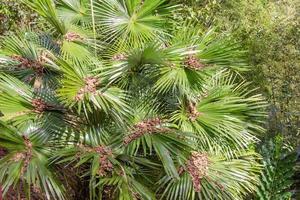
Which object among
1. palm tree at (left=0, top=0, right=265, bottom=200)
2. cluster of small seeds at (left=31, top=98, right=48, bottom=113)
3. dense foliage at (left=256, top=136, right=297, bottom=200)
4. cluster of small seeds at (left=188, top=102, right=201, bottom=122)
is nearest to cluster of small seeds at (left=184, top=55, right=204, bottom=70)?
palm tree at (left=0, top=0, right=265, bottom=200)

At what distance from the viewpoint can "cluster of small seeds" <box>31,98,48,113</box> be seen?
3932mm

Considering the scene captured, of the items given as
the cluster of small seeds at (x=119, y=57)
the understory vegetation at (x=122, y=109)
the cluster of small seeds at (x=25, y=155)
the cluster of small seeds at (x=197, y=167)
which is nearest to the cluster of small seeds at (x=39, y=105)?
the understory vegetation at (x=122, y=109)

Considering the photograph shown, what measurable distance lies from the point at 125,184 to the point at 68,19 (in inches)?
70.4

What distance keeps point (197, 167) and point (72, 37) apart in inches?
63.2

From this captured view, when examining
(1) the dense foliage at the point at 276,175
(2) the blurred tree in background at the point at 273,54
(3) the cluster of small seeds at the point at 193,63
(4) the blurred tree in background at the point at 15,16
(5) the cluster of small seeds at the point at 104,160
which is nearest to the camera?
(5) the cluster of small seeds at the point at 104,160

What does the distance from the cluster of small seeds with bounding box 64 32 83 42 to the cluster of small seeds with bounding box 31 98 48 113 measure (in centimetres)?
65

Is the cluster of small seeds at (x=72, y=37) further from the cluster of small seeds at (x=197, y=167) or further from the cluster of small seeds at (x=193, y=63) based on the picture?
the cluster of small seeds at (x=197, y=167)

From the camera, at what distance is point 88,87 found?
377 cm

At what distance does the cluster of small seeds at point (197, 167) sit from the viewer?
13.3 ft

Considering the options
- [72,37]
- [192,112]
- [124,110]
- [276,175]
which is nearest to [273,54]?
[276,175]

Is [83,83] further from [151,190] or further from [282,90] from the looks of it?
[282,90]

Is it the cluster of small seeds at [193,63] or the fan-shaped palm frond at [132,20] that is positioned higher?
the fan-shaped palm frond at [132,20]

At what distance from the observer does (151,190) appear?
13.0ft

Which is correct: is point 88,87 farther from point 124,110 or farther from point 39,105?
point 39,105
